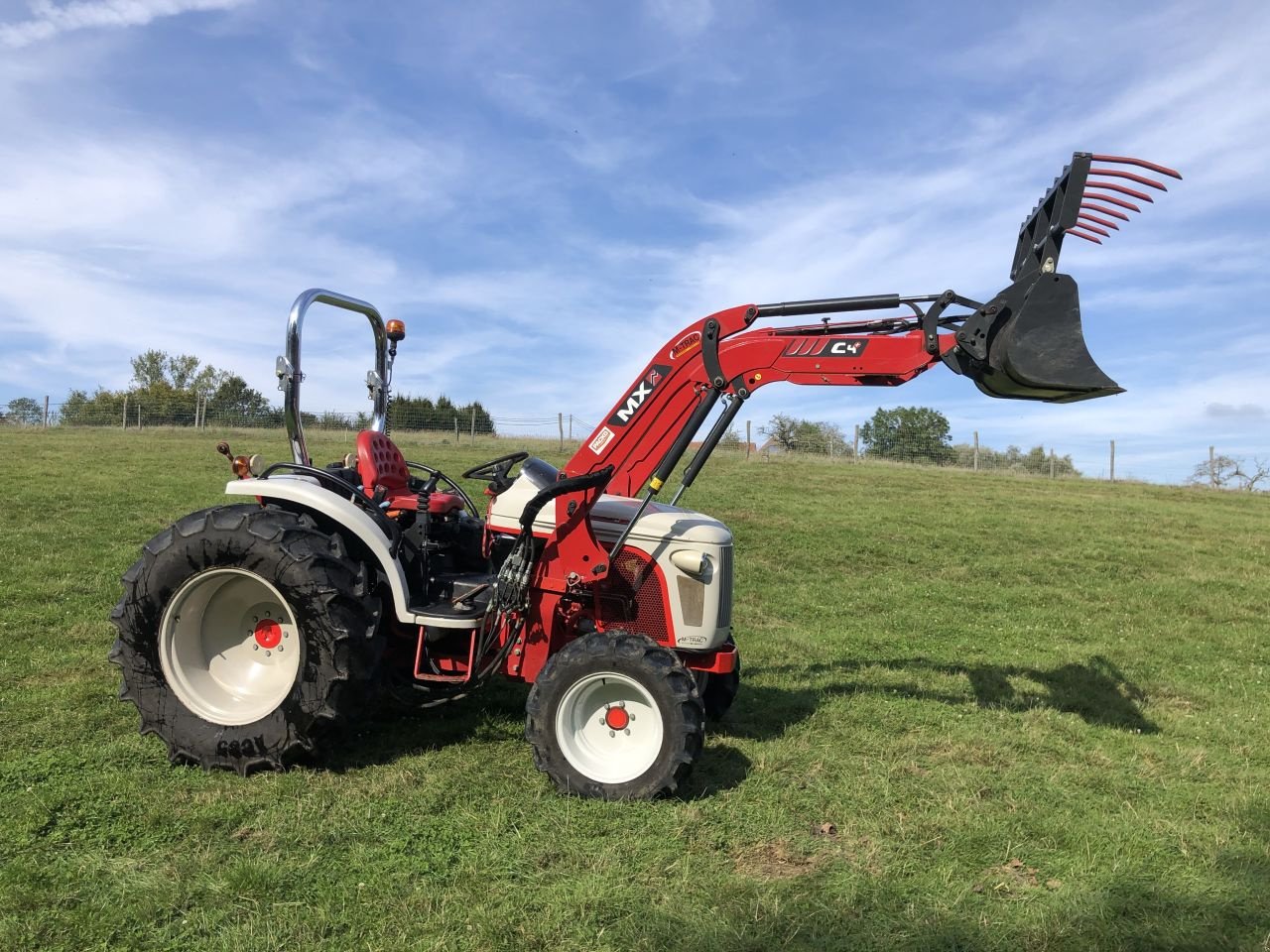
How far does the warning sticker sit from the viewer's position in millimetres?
5121

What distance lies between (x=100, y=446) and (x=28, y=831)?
20.2 m

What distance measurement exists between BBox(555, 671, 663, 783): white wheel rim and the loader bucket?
A: 244 centimetres

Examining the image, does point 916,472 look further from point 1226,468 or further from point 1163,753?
point 1163,753

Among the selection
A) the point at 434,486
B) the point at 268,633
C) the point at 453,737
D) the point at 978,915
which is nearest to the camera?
the point at 978,915

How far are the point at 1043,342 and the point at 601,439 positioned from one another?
2356 millimetres

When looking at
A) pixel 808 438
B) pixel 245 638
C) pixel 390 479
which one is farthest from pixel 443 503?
pixel 808 438

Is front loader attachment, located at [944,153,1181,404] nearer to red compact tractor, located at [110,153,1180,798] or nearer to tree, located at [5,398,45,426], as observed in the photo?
red compact tractor, located at [110,153,1180,798]

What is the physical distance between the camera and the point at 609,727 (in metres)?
4.61

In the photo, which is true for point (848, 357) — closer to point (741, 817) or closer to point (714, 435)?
point (714, 435)

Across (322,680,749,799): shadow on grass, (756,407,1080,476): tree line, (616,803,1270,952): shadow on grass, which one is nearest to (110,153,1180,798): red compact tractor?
(322,680,749,799): shadow on grass

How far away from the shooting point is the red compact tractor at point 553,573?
177 inches

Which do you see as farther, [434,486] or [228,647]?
[434,486]

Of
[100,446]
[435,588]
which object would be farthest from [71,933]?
[100,446]

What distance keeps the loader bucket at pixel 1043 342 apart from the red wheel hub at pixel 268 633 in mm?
3969
